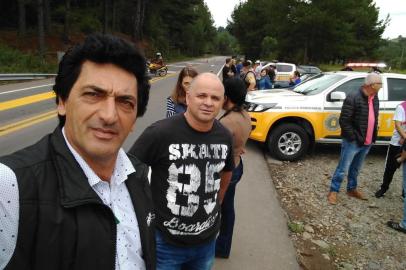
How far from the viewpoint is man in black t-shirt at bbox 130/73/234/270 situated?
2312 millimetres

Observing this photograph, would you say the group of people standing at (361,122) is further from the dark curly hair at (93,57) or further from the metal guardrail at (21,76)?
the metal guardrail at (21,76)

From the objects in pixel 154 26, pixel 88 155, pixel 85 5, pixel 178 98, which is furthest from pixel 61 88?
pixel 154 26

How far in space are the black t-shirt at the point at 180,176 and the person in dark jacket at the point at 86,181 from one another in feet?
2.40

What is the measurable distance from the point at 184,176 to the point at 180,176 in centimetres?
3

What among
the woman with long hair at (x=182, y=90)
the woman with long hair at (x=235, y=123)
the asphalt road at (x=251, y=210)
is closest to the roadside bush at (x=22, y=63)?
the asphalt road at (x=251, y=210)

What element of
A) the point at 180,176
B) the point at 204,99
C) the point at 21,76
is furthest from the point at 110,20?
the point at 180,176

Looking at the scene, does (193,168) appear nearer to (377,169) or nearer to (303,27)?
(377,169)

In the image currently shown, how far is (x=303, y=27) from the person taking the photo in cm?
3734

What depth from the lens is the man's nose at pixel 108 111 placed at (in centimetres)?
128

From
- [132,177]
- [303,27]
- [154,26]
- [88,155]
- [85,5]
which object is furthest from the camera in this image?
[154,26]

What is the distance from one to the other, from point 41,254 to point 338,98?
22.1 feet

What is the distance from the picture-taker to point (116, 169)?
4.61 ft

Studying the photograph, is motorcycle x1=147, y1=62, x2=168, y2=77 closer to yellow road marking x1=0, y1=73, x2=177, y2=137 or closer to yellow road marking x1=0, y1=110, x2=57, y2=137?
yellow road marking x1=0, y1=73, x2=177, y2=137

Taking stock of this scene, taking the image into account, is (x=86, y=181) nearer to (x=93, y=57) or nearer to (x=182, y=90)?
(x=93, y=57)
